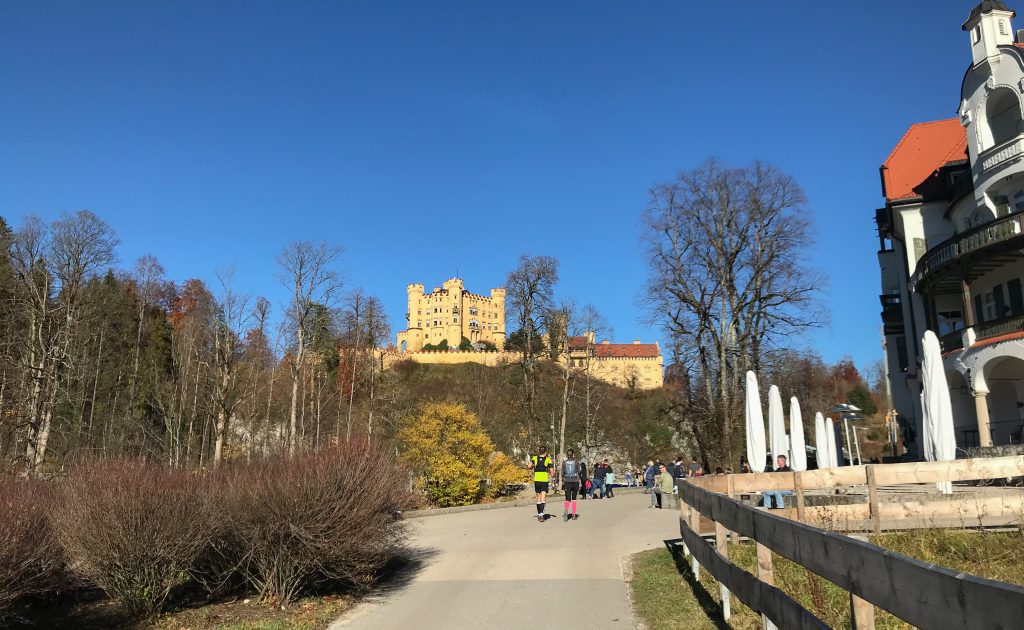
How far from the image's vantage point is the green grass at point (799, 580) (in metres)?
6.33

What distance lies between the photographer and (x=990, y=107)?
28109 millimetres

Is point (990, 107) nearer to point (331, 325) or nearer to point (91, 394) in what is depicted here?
point (331, 325)

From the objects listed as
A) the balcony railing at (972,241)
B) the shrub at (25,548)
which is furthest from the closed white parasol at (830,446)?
the shrub at (25,548)

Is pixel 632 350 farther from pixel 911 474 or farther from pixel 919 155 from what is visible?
pixel 911 474

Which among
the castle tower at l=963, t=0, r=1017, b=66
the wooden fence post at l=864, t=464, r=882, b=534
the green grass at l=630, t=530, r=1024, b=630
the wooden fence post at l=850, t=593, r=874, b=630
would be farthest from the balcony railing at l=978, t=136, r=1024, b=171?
the wooden fence post at l=850, t=593, r=874, b=630

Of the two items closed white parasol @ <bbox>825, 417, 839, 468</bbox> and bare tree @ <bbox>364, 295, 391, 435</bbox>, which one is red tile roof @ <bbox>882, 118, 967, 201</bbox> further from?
A: bare tree @ <bbox>364, 295, 391, 435</bbox>

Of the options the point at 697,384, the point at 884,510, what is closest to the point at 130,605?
the point at 884,510

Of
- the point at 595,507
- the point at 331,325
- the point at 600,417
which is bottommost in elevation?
the point at 595,507

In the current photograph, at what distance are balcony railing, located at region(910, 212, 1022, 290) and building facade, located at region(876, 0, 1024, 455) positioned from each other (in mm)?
39

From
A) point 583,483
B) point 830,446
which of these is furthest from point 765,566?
point 583,483

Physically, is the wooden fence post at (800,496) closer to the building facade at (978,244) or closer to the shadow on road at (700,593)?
the shadow on road at (700,593)

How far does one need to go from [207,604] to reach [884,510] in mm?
9040

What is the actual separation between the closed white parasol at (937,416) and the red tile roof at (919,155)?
2025cm

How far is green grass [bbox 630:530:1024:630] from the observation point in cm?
633
